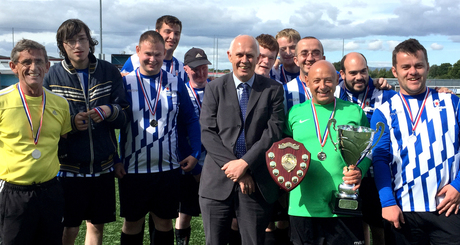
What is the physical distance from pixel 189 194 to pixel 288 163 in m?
1.58

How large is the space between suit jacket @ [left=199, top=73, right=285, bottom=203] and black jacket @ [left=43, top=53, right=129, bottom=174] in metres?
0.76

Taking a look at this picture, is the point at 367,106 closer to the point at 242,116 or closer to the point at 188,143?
the point at 242,116

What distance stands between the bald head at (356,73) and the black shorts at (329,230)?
109cm

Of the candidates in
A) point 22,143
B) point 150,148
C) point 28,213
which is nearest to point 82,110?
point 22,143

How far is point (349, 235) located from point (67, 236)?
6.86 ft

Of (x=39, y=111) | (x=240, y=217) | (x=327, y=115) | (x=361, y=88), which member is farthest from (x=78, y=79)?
(x=361, y=88)

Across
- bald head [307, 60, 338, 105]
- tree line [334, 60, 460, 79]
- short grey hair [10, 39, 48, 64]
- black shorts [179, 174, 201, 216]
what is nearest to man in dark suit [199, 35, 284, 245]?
bald head [307, 60, 338, 105]

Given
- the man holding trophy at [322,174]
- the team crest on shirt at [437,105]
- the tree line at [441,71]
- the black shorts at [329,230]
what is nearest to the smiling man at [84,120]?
the man holding trophy at [322,174]

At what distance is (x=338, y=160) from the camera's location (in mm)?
2559

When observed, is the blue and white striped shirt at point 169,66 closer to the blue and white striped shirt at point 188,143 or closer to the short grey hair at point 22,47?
the blue and white striped shirt at point 188,143

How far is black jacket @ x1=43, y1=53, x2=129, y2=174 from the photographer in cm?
286

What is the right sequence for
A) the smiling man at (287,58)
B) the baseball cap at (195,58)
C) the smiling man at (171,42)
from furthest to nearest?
the smiling man at (171,42) → the smiling man at (287,58) → the baseball cap at (195,58)

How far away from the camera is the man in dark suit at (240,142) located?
260cm

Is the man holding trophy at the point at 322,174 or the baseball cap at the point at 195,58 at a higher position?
the baseball cap at the point at 195,58
